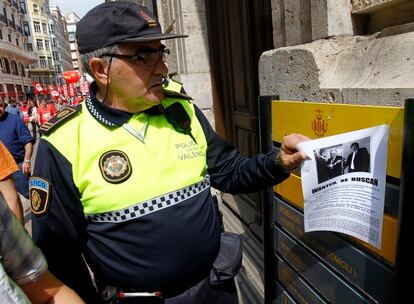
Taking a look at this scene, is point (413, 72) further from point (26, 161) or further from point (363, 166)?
point (26, 161)

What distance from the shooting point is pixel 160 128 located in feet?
5.32

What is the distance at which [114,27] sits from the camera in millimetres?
1471

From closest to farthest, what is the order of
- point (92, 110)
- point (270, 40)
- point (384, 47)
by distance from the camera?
point (384, 47)
point (92, 110)
point (270, 40)

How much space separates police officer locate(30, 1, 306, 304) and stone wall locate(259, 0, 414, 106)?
0.36 m

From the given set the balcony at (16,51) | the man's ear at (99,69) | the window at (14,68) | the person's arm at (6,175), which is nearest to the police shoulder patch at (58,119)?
the man's ear at (99,69)

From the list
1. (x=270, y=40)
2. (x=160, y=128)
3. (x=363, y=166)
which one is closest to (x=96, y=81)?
(x=160, y=128)

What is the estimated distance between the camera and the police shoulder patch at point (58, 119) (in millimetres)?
1476

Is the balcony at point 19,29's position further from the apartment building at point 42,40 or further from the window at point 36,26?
the window at point 36,26

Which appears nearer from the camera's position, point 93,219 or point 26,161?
point 93,219

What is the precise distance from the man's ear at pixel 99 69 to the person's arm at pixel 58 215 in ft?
1.16

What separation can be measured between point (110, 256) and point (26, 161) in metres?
3.75

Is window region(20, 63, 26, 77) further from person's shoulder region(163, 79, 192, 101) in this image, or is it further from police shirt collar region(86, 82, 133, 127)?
police shirt collar region(86, 82, 133, 127)

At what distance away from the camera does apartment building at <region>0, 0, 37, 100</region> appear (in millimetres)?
40969

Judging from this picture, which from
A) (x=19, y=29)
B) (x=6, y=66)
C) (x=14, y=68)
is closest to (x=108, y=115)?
(x=6, y=66)
